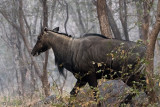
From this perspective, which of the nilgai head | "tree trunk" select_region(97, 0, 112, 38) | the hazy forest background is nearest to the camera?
the nilgai head

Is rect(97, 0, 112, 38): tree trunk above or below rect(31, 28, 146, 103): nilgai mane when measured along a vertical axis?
above

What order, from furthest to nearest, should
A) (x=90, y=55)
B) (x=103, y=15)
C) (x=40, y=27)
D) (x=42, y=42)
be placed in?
(x=103, y=15) → (x=40, y=27) → (x=42, y=42) → (x=90, y=55)

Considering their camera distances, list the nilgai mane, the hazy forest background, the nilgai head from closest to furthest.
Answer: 1. the nilgai mane
2. the nilgai head
3. the hazy forest background

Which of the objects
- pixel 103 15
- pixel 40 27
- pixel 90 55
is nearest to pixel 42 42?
pixel 40 27

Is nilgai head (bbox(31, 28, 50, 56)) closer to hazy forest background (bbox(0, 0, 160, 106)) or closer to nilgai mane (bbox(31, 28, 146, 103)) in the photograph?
nilgai mane (bbox(31, 28, 146, 103))

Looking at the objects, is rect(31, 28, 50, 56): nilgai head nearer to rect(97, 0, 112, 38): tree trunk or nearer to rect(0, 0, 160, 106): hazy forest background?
rect(0, 0, 160, 106): hazy forest background

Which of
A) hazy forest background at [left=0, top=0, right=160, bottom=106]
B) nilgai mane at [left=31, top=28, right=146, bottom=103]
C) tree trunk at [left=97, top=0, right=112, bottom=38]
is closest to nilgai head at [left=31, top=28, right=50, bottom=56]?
nilgai mane at [left=31, top=28, right=146, bottom=103]

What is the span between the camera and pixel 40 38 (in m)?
8.95

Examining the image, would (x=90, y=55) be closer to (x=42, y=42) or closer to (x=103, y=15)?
(x=42, y=42)

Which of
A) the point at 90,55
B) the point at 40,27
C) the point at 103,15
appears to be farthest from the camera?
the point at 103,15

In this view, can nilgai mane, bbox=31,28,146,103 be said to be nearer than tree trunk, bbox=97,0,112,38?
Yes

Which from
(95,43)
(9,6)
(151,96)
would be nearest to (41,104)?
(95,43)

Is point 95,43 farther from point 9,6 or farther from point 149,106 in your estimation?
point 9,6

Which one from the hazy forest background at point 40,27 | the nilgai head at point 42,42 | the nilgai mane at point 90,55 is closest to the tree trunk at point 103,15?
the hazy forest background at point 40,27
